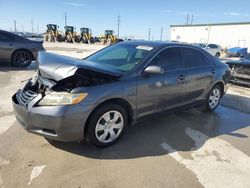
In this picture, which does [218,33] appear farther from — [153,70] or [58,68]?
[58,68]

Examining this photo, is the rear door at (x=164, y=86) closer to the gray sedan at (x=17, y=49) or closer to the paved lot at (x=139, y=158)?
the paved lot at (x=139, y=158)

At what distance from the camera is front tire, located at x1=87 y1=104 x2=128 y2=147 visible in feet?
11.1

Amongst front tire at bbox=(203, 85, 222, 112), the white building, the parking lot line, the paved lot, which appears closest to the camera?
the paved lot

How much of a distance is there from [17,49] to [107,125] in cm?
777

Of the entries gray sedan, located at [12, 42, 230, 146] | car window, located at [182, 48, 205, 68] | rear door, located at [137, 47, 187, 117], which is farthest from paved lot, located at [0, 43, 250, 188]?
car window, located at [182, 48, 205, 68]

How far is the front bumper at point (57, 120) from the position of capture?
10.2ft

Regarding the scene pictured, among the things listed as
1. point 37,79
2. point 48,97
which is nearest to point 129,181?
point 48,97

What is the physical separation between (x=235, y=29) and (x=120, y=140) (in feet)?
153

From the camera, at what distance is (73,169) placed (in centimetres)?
306

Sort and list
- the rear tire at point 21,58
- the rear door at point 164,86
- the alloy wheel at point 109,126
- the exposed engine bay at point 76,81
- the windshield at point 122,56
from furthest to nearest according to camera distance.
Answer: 1. the rear tire at point 21,58
2. the windshield at point 122,56
3. the rear door at point 164,86
4. the alloy wheel at point 109,126
5. the exposed engine bay at point 76,81

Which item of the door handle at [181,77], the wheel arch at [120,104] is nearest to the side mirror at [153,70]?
the wheel arch at [120,104]

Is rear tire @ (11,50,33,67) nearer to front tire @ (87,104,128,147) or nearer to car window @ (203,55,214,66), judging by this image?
car window @ (203,55,214,66)

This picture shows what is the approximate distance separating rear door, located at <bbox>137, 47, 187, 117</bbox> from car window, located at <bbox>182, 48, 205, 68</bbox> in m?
0.19

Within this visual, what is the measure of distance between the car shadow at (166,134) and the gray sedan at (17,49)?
23.8 ft
